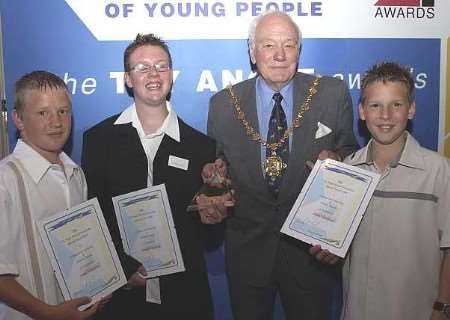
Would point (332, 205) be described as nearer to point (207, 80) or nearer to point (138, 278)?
point (138, 278)

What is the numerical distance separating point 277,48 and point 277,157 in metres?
0.62

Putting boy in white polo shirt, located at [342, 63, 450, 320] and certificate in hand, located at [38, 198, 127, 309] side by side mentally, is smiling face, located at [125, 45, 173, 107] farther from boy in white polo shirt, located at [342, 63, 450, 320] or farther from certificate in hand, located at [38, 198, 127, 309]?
boy in white polo shirt, located at [342, 63, 450, 320]

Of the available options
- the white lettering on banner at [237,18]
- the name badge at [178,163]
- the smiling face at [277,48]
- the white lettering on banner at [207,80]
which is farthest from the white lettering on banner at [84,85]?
the smiling face at [277,48]

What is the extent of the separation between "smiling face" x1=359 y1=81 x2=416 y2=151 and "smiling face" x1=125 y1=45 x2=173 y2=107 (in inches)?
44.9

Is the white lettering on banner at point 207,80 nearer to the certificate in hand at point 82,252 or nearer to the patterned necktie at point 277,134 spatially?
the patterned necktie at point 277,134

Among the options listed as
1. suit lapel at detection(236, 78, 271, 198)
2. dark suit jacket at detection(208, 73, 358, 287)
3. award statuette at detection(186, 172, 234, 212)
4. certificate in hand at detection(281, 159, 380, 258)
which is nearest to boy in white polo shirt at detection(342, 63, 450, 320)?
certificate in hand at detection(281, 159, 380, 258)

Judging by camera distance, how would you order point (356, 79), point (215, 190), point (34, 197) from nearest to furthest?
point (34, 197) → point (215, 190) → point (356, 79)

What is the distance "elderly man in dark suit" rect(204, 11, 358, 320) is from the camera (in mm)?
2758

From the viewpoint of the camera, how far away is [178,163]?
2748 millimetres

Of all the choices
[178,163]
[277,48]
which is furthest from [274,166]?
[277,48]

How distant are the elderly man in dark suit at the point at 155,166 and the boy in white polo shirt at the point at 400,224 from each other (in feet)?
3.06

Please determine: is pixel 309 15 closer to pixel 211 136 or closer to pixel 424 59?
pixel 424 59

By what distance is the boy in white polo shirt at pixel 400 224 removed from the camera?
232 centimetres

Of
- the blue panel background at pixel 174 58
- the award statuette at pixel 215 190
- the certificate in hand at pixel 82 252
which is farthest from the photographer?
the blue panel background at pixel 174 58
